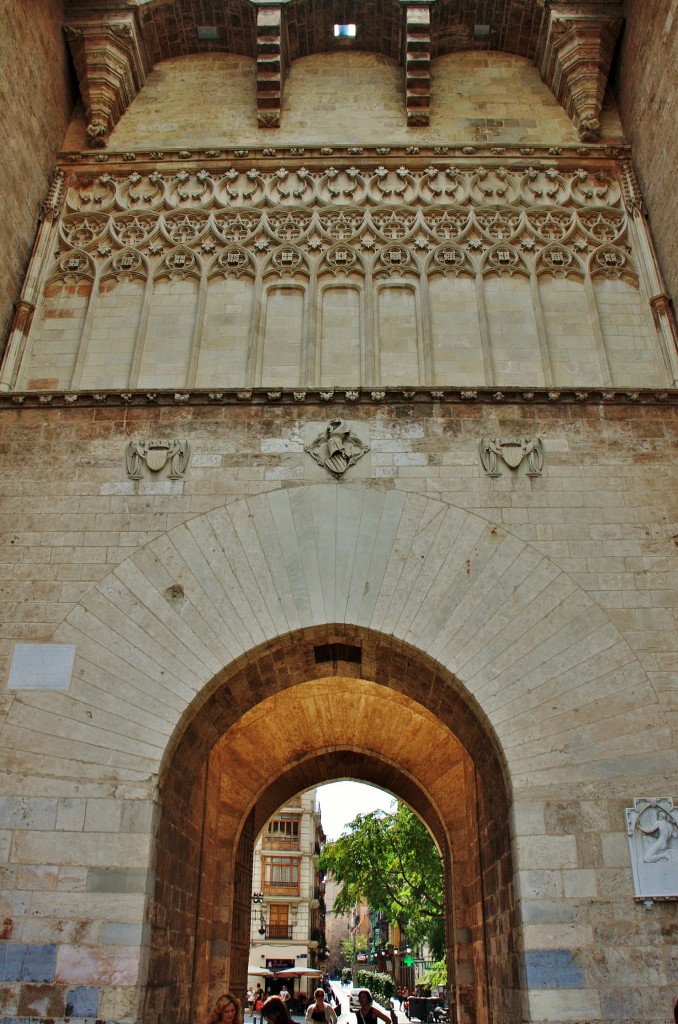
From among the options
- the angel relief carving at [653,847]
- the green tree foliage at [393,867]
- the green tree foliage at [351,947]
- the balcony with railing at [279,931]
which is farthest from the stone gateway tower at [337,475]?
the green tree foliage at [351,947]

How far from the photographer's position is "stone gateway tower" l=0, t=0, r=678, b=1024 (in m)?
6.79

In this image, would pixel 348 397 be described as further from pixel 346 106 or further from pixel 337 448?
pixel 346 106

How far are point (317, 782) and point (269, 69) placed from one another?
35.1 ft

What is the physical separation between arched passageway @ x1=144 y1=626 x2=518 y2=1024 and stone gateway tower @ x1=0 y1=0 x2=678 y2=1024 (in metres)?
0.07

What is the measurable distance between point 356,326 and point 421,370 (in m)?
1.03

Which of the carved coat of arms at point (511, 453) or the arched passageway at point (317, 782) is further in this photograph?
the carved coat of arms at point (511, 453)

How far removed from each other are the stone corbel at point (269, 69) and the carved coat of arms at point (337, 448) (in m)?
5.24

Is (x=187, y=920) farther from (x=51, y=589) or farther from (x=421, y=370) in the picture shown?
(x=421, y=370)

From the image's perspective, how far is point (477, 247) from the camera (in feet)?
33.0

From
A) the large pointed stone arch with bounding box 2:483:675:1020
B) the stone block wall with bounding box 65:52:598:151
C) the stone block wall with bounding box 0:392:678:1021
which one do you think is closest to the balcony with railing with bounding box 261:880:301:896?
the large pointed stone arch with bounding box 2:483:675:1020

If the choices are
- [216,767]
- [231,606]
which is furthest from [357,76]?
[216,767]

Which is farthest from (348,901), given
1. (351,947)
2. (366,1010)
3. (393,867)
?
(351,947)

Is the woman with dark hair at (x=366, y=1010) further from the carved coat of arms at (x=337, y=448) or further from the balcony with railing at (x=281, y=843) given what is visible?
the balcony with railing at (x=281, y=843)

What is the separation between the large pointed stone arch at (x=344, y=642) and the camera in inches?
271
